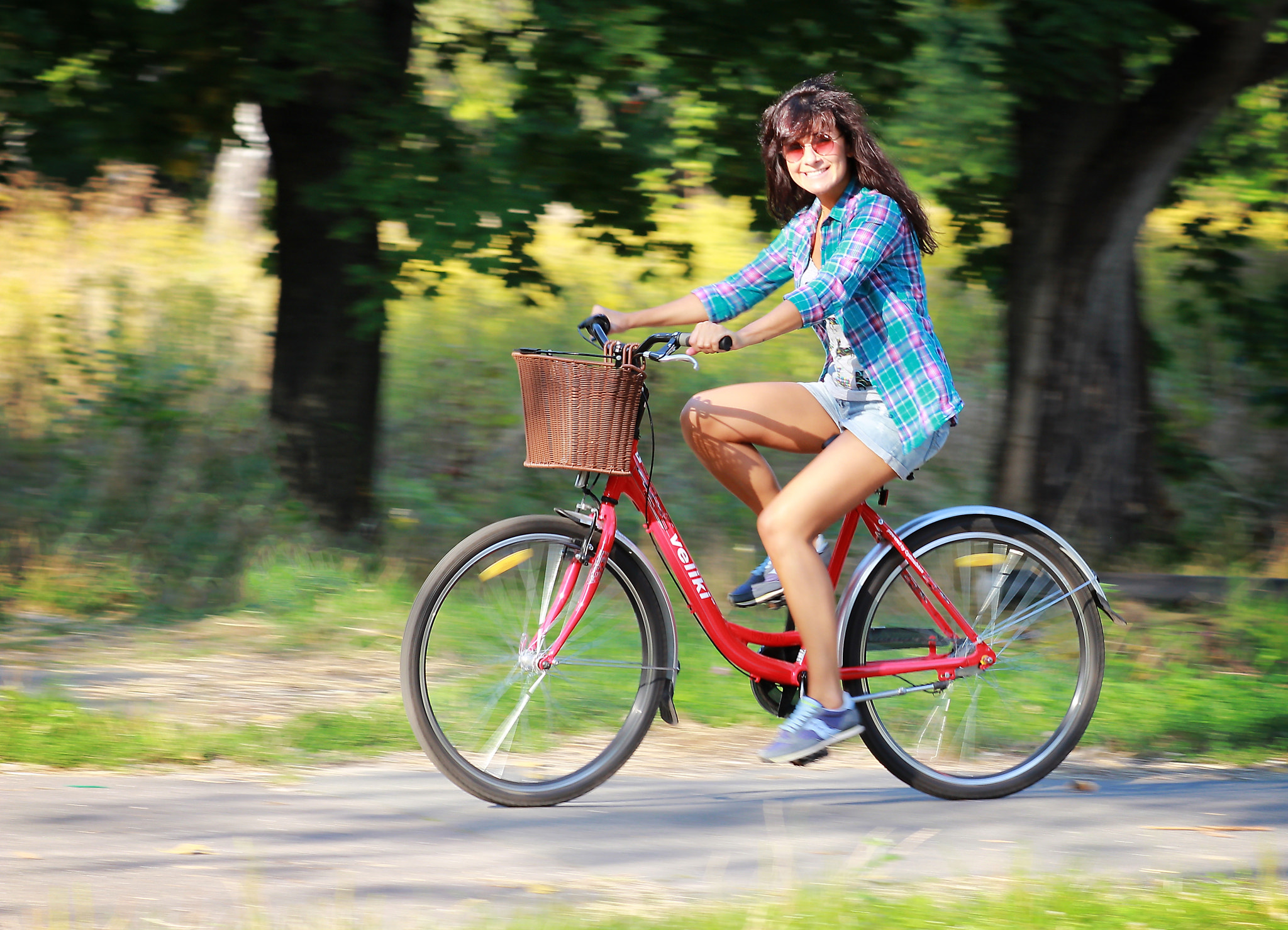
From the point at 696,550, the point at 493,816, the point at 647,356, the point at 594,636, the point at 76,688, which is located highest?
the point at 647,356

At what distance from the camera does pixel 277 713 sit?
5.27 metres

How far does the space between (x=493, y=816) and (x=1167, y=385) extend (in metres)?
8.55

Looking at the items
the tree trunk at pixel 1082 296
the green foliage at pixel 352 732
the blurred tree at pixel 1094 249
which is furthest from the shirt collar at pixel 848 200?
the tree trunk at pixel 1082 296

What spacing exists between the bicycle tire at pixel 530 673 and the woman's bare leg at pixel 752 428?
1.36 feet

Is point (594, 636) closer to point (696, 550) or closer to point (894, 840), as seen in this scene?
point (894, 840)

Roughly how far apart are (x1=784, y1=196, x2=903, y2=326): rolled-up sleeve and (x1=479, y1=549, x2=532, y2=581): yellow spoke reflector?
1055mm

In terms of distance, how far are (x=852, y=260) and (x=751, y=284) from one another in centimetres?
43

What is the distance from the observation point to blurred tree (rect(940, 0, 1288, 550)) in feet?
24.2

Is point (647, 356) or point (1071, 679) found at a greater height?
point (647, 356)

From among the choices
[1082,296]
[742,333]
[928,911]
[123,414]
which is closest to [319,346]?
[123,414]

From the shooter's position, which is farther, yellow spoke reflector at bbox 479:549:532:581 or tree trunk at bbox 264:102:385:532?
tree trunk at bbox 264:102:385:532

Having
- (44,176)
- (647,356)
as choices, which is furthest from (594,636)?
(44,176)

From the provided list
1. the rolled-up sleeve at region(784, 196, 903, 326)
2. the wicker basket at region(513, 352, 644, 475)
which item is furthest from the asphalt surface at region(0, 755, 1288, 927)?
the rolled-up sleeve at region(784, 196, 903, 326)

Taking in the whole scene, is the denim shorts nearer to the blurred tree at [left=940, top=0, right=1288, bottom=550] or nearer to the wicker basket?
the wicker basket
